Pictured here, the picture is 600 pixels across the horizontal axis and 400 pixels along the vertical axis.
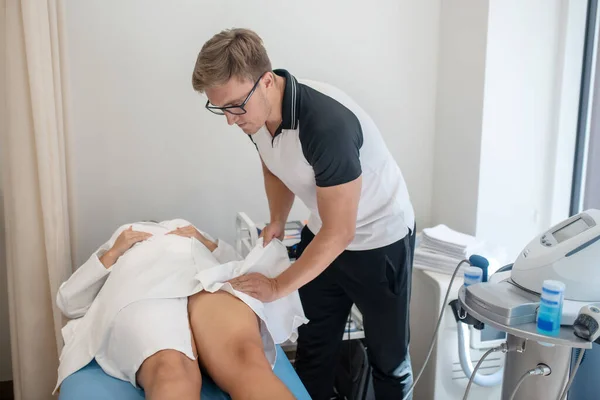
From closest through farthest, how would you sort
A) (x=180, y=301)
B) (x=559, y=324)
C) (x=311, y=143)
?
(x=559, y=324)
(x=311, y=143)
(x=180, y=301)

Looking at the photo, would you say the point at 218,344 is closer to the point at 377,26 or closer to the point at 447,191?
the point at 447,191

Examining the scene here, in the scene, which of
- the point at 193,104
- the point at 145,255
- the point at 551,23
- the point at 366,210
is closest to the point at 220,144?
the point at 193,104

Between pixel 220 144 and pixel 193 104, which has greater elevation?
pixel 193 104

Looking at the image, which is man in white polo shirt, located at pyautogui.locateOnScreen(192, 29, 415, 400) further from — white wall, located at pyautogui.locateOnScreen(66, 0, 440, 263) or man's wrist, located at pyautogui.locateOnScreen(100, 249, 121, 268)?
white wall, located at pyautogui.locateOnScreen(66, 0, 440, 263)

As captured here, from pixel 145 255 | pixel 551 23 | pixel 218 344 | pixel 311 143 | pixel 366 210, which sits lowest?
pixel 218 344

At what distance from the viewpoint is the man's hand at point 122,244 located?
1846mm

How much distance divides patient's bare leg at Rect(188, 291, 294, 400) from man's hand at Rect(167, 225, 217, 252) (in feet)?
1.18

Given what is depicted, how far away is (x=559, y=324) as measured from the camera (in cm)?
124

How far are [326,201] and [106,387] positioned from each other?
2.37 feet

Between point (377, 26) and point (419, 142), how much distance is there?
57cm

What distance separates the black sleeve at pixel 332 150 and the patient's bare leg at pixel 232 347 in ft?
1.44

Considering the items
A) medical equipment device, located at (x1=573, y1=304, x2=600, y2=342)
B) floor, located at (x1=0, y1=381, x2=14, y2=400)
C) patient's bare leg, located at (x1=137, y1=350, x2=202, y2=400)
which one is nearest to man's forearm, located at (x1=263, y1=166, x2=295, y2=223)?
patient's bare leg, located at (x1=137, y1=350, x2=202, y2=400)

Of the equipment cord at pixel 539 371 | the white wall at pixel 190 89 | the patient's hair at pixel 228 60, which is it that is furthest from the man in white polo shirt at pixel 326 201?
the white wall at pixel 190 89

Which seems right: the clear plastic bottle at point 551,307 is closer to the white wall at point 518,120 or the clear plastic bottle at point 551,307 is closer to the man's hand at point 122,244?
the white wall at point 518,120
